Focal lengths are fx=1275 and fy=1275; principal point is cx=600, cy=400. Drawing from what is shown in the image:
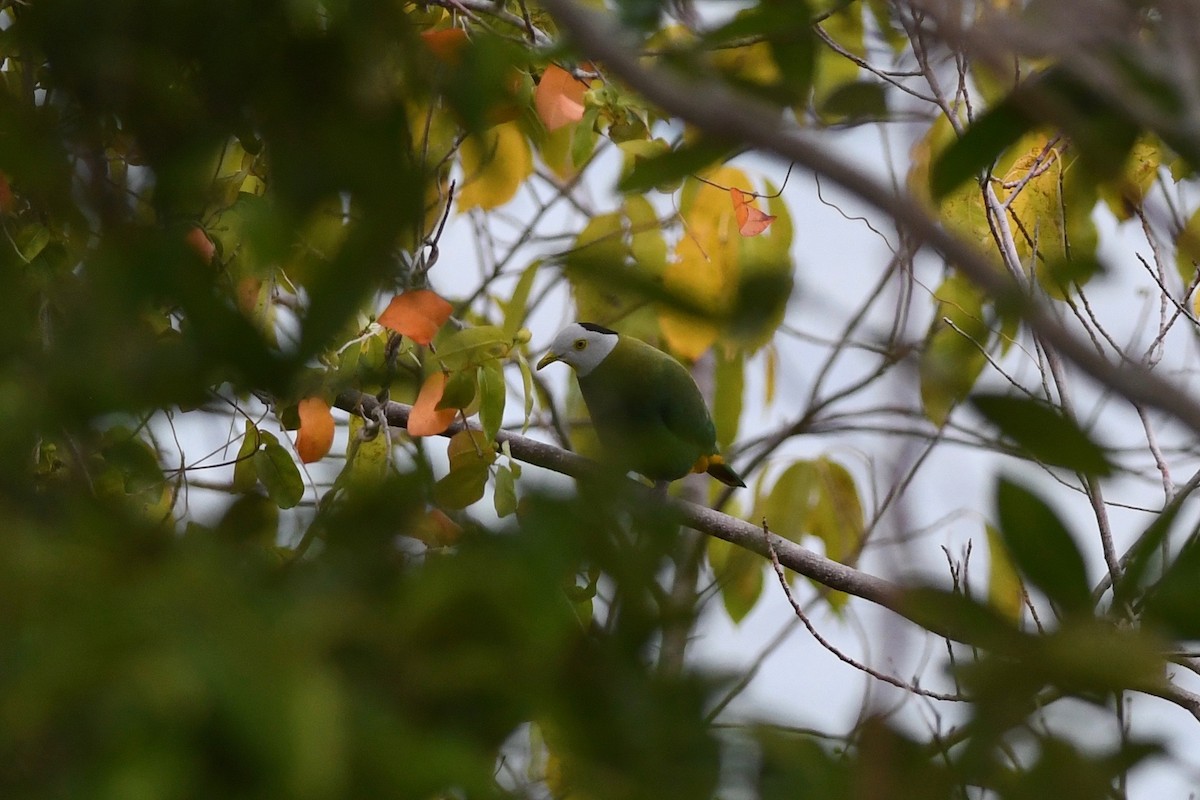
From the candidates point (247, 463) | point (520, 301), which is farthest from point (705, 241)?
point (247, 463)

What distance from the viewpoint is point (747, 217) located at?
6.31ft

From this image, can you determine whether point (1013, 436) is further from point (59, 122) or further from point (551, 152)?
point (551, 152)

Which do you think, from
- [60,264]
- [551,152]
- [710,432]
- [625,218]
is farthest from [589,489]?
[710,432]

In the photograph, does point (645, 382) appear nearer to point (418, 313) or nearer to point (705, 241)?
point (705, 241)

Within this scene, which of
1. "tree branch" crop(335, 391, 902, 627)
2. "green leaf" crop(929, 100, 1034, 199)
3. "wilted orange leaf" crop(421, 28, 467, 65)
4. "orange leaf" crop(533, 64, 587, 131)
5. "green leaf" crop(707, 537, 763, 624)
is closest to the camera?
"green leaf" crop(929, 100, 1034, 199)

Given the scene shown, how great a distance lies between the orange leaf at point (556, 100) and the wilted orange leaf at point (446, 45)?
0.43m

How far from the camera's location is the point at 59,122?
2.79ft

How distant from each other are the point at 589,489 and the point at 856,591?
1311mm

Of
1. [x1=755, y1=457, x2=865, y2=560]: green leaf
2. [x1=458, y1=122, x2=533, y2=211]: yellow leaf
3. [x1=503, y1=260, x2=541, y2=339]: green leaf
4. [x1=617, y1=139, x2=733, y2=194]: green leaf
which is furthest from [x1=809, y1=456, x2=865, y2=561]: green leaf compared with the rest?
[x1=617, y1=139, x2=733, y2=194]: green leaf

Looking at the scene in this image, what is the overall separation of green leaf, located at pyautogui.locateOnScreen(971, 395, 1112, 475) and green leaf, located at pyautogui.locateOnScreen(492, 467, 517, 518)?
945 millimetres

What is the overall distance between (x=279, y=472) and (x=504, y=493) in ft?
0.86

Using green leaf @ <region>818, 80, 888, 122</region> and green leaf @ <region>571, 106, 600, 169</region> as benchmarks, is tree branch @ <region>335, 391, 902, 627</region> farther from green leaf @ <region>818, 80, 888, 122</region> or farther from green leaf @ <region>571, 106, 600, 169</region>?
green leaf @ <region>818, 80, 888, 122</region>

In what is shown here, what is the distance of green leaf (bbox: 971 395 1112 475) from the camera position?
0.55 meters

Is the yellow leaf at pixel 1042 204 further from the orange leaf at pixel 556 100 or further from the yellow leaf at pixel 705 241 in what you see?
the orange leaf at pixel 556 100
